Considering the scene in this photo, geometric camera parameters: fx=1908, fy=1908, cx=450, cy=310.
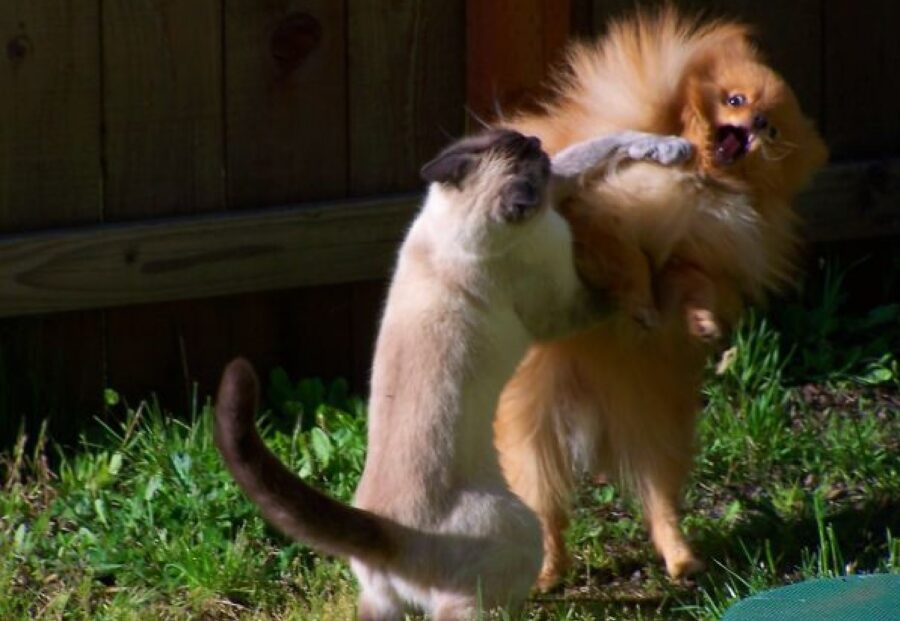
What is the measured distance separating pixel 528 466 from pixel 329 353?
1.31 m

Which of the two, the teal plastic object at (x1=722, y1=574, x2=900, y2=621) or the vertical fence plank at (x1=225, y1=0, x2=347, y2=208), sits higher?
the vertical fence plank at (x1=225, y1=0, x2=347, y2=208)

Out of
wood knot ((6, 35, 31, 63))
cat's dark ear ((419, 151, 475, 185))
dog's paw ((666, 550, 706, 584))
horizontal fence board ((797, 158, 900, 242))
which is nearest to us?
cat's dark ear ((419, 151, 475, 185))

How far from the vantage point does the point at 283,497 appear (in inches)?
151

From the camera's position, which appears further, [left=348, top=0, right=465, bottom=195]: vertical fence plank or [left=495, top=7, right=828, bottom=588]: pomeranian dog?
[left=348, top=0, right=465, bottom=195]: vertical fence plank

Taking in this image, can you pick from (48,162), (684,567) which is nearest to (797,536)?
(684,567)

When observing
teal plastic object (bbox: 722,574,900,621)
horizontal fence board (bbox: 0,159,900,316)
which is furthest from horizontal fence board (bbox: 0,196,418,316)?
teal plastic object (bbox: 722,574,900,621)

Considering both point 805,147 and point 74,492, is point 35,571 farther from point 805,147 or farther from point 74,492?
point 805,147

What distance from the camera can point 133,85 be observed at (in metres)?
5.10

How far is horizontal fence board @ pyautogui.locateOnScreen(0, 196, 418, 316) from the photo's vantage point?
500 cm

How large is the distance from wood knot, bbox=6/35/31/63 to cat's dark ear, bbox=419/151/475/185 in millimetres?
1563

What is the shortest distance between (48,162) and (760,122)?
6.34 ft

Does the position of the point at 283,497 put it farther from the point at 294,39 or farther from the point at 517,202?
the point at 294,39

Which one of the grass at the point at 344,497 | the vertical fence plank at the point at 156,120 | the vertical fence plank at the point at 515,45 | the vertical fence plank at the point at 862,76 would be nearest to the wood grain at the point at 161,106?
the vertical fence plank at the point at 156,120

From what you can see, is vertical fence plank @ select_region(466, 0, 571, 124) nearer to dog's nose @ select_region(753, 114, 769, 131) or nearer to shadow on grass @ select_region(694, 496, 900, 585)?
dog's nose @ select_region(753, 114, 769, 131)
